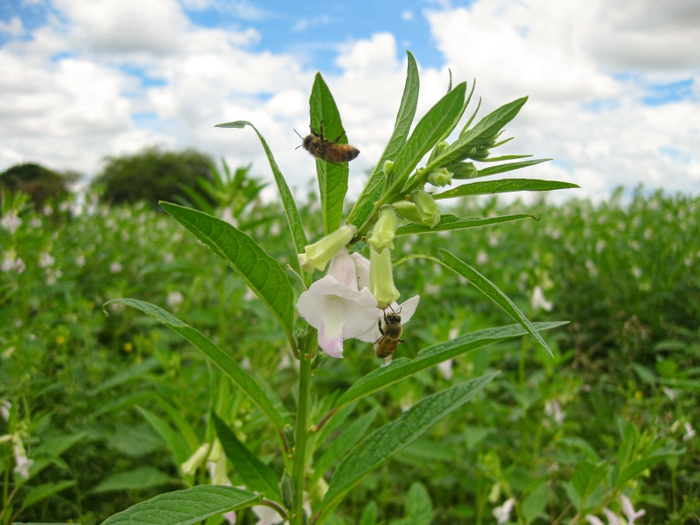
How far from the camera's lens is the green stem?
1.23 metres

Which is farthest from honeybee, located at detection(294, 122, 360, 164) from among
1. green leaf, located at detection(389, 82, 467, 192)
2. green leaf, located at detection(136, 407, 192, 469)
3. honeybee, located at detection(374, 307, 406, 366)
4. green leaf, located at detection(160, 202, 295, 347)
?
green leaf, located at detection(136, 407, 192, 469)

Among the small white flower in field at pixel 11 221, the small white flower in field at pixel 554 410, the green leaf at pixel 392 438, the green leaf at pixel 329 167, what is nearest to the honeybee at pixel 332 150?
the green leaf at pixel 329 167

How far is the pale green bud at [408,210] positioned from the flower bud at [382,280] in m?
0.09

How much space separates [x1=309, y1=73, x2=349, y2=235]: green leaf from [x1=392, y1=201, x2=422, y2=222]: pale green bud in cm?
17

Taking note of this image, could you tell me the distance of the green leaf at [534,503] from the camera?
93.6 inches

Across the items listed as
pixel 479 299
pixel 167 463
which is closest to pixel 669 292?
pixel 479 299

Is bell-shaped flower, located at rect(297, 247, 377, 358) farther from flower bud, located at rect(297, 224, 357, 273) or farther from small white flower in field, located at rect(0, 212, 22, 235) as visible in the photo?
small white flower in field, located at rect(0, 212, 22, 235)

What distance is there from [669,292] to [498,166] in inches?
229

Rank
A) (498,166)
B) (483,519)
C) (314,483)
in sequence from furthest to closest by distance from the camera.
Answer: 1. (483,519)
2. (314,483)
3. (498,166)

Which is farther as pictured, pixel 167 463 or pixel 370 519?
pixel 167 463

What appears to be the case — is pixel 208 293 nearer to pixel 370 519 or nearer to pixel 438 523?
pixel 438 523

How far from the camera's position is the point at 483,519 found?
3170 mm

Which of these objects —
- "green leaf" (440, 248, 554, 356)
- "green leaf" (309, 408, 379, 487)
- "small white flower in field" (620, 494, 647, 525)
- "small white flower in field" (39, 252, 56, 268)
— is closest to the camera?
"green leaf" (440, 248, 554, 356)

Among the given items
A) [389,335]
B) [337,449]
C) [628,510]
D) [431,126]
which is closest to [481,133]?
[431,126]
